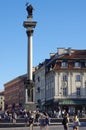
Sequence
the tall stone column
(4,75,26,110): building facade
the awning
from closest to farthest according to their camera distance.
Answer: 1. the tall stone column
2. the awning
3. (4,75,26,110): building facade

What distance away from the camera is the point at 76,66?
9244cm

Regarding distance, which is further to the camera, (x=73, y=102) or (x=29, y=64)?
(x=73, y=102)

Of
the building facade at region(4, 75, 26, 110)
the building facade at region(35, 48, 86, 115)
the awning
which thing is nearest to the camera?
the awning

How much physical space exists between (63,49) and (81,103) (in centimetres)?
1256

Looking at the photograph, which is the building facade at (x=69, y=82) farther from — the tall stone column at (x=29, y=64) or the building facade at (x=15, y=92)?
the building facade at (x=15, y=92)

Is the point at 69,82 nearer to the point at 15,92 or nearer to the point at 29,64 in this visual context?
the point at 29,64

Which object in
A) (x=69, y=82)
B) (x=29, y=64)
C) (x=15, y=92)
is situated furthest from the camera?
(x=15, y=92)

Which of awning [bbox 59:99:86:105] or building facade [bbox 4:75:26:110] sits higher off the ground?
building facade [bbox 4:75:26:110]

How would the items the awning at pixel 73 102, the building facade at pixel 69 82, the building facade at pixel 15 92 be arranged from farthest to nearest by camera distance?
the building facade at pixel 15 92, the building facade at pixel 69 82, the awning at pixel 73 102

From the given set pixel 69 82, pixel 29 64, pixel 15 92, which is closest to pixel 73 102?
pixel 69 82

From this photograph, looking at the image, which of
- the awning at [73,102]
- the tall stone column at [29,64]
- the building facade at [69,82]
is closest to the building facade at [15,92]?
the building facade at [69,82]

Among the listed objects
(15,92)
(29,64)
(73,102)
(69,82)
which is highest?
(15,92)

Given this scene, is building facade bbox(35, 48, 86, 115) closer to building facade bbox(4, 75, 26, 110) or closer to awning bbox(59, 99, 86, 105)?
awning bbox(59, 99, 86, 105)

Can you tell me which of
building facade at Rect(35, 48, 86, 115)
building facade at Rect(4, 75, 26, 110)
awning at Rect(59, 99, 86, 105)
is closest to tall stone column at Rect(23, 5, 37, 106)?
building facade at Rect(35, 48, 86, 115)
